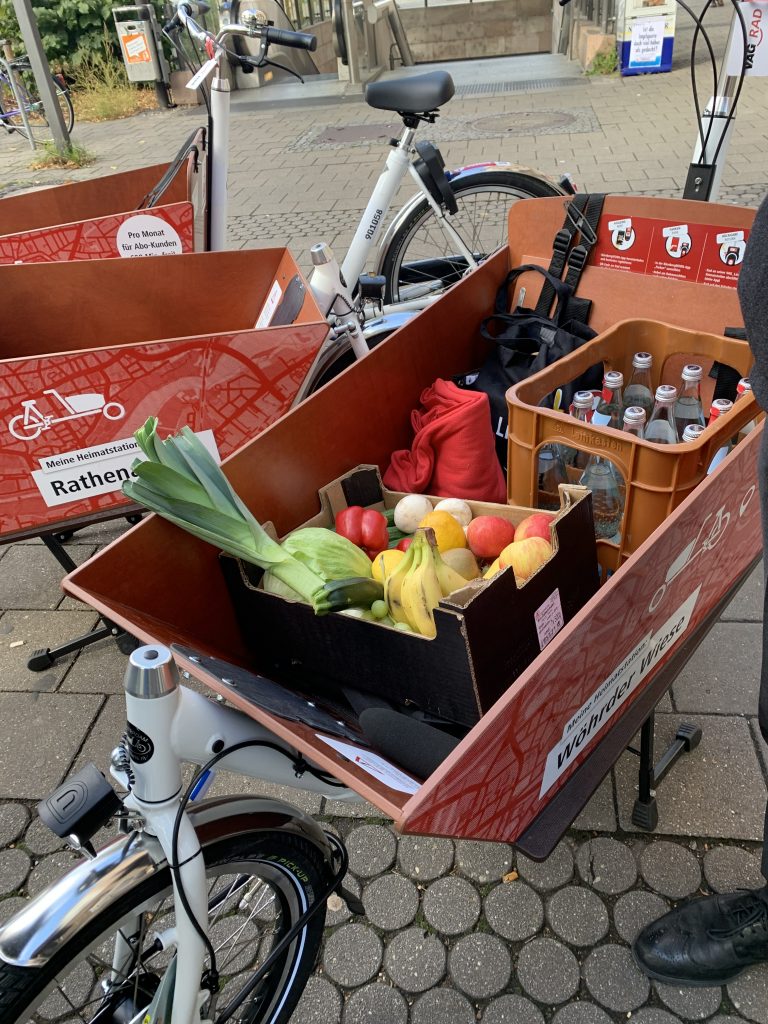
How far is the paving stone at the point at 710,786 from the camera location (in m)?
2.09

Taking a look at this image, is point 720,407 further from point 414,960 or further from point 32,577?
point 32,577

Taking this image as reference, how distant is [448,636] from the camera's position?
1357mm

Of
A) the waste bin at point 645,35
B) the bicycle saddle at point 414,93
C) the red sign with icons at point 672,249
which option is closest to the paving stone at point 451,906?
the red sign with icons at point 672,249

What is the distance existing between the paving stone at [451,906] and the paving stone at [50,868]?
99cm

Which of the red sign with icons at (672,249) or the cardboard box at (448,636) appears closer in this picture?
the cardboard box at (448,636)

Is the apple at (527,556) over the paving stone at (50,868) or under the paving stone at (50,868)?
over

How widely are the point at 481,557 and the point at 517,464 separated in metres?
0.29

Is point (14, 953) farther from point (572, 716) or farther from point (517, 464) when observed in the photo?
point (517, 464)

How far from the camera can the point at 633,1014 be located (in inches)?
68.1

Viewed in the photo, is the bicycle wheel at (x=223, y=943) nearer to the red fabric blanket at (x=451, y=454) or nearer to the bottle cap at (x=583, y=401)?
the red fabric blanket at (x=451, y=454)

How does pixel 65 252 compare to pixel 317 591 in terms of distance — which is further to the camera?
pixel 65 252

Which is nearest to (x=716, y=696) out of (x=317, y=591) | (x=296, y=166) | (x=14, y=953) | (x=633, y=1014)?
(x=633, y=1014)

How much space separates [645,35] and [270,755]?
39.5 feet

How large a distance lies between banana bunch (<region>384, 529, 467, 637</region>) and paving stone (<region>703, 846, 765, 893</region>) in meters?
1.09
